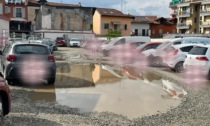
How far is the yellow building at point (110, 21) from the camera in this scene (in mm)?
77375

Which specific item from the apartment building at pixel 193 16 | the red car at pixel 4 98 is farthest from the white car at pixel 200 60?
the apartment building at pixel 193 16

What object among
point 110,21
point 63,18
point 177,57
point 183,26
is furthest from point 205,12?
point 177,57

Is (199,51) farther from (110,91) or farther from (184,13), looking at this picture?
(184,13)

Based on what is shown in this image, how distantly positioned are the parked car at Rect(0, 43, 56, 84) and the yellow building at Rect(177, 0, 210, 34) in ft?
251

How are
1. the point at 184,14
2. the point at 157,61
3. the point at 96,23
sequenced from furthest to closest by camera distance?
the point at 184,14 < the point at 96,23 < the point at 157,61

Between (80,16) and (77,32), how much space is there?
5538mm

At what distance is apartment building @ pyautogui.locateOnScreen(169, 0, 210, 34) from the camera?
8575 centimetres

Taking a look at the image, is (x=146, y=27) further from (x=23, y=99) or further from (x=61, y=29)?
(x=23, y=99)

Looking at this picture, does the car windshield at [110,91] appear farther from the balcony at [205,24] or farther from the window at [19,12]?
the balcony at [205,24]

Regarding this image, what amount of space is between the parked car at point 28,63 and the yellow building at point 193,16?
3012 inches

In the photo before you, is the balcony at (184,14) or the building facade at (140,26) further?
the balcony at (184,14)

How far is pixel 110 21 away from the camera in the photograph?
78312 mm

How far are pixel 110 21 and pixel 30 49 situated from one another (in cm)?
6607

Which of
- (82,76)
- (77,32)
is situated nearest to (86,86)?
(82,76)
